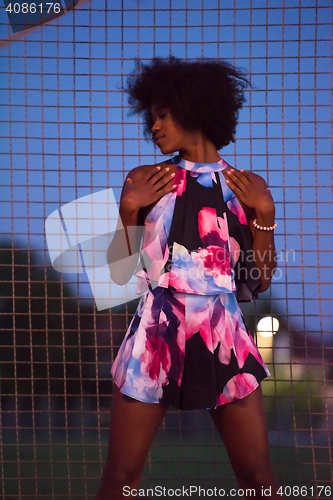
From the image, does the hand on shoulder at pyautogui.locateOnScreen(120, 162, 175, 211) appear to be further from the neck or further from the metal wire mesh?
the metal wire mesh

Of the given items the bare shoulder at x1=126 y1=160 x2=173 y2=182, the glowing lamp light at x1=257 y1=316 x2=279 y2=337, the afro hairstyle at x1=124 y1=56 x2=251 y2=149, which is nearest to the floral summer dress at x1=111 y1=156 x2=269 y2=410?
the bare shoulder at x1=126 y1=160 x2=173 y2=182

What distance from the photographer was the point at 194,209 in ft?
4.45

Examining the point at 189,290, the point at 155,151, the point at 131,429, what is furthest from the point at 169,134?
the point at 131,429

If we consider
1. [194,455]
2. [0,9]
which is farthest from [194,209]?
[194,455]

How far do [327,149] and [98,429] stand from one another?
71.5 inches

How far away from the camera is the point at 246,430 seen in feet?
4.37

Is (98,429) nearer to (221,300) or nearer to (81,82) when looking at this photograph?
(221,300)

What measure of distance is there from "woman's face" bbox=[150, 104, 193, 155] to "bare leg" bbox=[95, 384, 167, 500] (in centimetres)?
82

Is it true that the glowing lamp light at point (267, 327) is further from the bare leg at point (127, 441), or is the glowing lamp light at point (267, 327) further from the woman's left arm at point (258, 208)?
the bare leg at point (127, 441)

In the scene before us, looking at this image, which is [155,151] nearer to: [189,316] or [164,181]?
[164,181]

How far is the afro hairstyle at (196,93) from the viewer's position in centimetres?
139

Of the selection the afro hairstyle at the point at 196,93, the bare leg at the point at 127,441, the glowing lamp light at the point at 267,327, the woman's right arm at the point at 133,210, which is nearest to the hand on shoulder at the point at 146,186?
the woman's right arm at the point at 133,210

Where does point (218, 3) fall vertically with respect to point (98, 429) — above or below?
above

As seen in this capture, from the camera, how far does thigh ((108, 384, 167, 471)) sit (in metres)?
1.32
